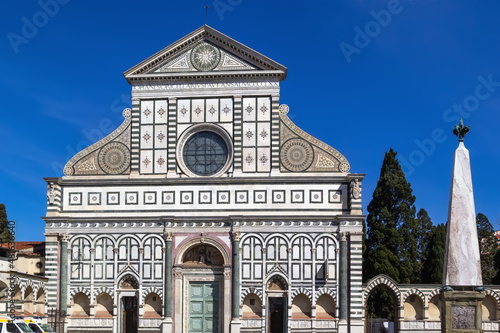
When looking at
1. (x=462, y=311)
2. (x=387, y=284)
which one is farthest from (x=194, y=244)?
(x=462, y=311)

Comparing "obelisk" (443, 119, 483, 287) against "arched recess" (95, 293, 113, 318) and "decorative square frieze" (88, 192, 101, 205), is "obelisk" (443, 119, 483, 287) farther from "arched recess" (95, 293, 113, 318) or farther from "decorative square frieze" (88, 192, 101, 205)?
"decorative square frieze" (88, 192, 101, 205)

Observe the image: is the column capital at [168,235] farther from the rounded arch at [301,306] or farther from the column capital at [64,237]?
Result: the rounded arch at [301,306]

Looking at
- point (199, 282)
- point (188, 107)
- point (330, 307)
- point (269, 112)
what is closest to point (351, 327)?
point (330, 307)

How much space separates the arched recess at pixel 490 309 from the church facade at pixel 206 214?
6623mm

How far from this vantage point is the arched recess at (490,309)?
32.6m

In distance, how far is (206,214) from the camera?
106ft

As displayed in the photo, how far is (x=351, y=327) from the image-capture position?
30906 millimetres

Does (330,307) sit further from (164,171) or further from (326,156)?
(164,171)

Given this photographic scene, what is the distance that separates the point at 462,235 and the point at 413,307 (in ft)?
54.6

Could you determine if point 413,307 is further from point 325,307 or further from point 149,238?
point 149,238

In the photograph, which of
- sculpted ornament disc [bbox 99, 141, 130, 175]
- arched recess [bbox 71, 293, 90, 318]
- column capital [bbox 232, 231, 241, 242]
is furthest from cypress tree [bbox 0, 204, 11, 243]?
column capital [bbox 232, 231, 241, 242]

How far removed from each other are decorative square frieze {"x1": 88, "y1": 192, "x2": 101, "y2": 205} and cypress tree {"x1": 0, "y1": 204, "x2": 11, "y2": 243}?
12.5 meters

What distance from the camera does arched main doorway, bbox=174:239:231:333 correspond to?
1254 inches

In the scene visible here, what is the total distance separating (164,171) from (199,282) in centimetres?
565
